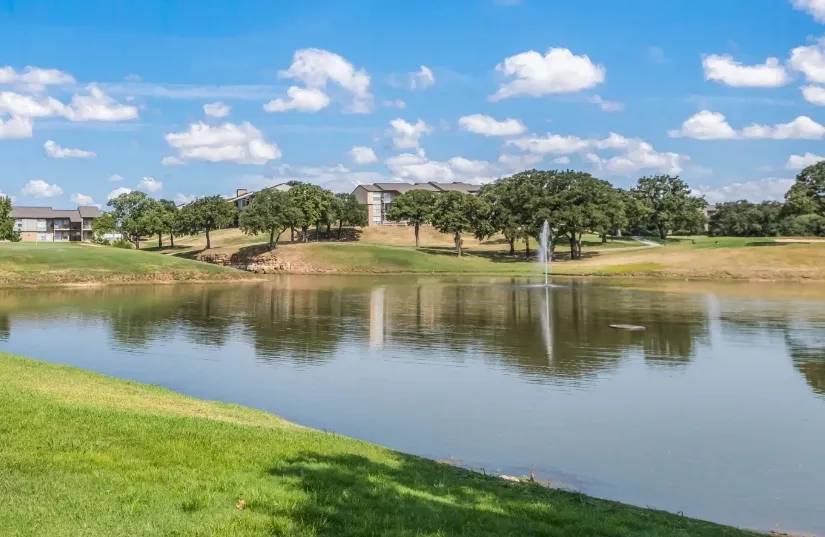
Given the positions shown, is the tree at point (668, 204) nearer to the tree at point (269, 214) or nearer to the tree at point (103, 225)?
the tree at point (269, 214)

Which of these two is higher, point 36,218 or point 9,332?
point 36,218

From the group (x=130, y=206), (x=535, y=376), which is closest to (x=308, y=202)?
(x=130, y=206)

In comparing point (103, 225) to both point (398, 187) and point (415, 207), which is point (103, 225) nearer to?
point (415, 207)

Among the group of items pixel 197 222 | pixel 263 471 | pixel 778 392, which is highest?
pixel 197 222

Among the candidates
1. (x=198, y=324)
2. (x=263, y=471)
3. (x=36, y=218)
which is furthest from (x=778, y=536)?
(x=36, y=218)

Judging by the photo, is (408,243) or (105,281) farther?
(408,243)

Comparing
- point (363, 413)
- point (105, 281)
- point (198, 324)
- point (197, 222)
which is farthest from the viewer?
point (197, 222)

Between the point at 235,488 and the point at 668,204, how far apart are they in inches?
5674

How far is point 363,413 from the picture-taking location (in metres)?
21.3

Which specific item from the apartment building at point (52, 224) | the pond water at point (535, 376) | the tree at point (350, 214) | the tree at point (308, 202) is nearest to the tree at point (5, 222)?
the tree at point (308, 202)

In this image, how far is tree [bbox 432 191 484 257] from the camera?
11950 cm

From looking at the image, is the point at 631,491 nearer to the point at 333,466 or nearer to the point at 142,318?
the point at 333,466

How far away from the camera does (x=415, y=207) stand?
449ft

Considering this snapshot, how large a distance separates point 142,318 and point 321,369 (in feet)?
69.0
